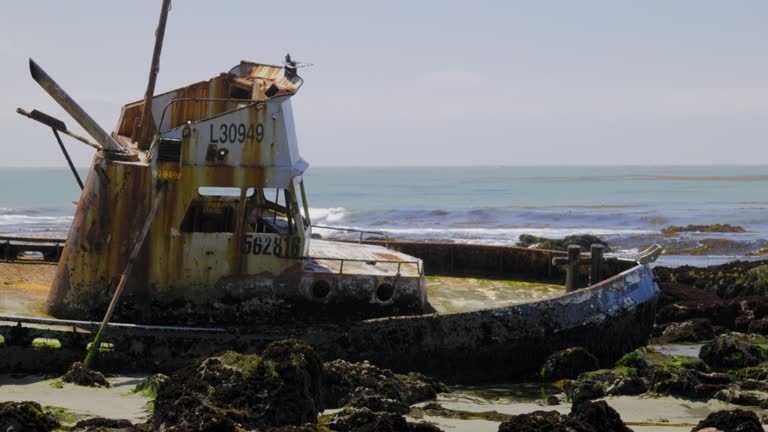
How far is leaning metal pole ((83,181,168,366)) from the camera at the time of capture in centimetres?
1250

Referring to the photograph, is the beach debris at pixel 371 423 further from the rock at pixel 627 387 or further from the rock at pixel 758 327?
the rock at pixel 758 327

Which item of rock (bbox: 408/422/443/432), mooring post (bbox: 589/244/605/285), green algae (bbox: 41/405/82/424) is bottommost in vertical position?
green algae (bbox: 41/405/82/424)

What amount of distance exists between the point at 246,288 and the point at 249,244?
21.5 inches

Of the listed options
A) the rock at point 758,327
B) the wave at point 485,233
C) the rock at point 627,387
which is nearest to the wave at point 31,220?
the wave at point 485,233

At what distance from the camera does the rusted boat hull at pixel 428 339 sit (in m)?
12.6

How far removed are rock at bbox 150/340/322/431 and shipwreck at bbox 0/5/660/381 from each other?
2519 millimetres

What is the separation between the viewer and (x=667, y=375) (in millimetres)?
13211

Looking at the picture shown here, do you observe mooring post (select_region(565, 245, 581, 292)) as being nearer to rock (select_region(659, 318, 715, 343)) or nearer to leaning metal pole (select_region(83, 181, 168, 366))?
A: rock (select_region(659, 318, 715, 343))

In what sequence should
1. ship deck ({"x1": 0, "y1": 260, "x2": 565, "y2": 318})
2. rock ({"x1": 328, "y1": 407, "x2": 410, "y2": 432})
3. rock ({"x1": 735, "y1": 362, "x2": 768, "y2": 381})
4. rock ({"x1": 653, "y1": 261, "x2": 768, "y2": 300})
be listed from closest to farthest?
rock ({"x1": 328, "y1": 407, "x2": 410, "y2": 432}), ship deck ({"x1": 0, "y1": 260, "x2": 565, "y2": 318}), rock ({"x1": 735, "y1": 362, "x2": 768, "y2": 381}), rock ({"x1": 653, "y1": 261, "x2": 768, "y2": 300})

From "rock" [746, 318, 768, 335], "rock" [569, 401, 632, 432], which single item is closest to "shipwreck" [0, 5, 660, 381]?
"rock" [569, 401, 632, 432]

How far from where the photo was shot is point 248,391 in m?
10.1

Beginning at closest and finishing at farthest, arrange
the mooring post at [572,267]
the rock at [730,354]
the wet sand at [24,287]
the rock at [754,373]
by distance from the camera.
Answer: the wet sand at [24,287]
the rock at [754,373]
the rock at [730,354]
the mooring post at [572,267]

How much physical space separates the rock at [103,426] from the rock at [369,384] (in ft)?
8.83

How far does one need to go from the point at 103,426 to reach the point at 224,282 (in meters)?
3.97
